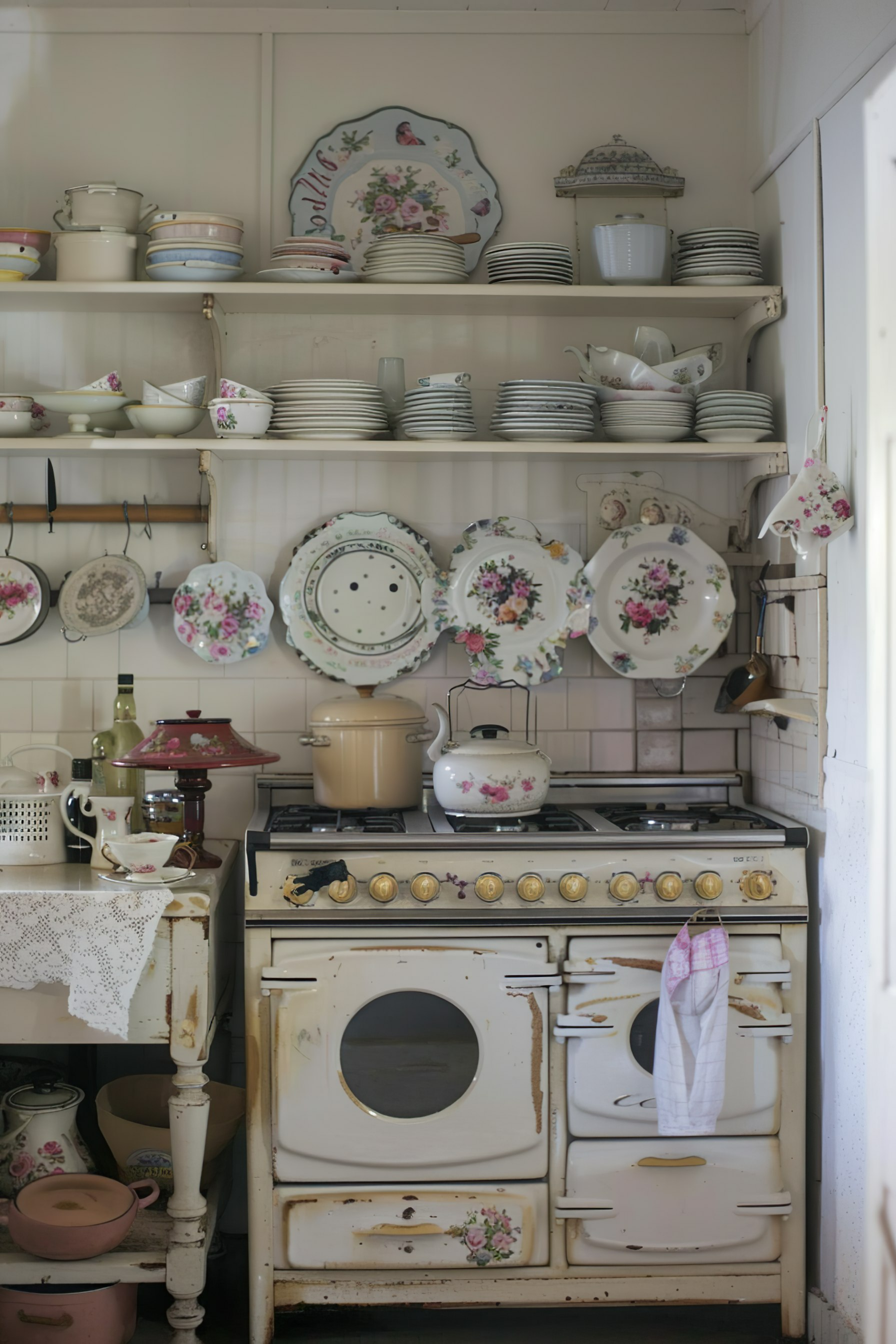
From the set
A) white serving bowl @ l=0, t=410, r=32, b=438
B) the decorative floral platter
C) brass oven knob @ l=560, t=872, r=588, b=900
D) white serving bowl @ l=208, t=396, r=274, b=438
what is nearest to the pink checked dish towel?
brass oven knob @ l=560, t=872, r=588, b=900

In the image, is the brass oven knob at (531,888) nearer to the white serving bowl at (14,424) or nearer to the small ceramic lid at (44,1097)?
the small ceramic lid at (44,1097)

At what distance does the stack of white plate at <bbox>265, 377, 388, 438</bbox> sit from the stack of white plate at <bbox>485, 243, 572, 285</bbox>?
0.37 metres

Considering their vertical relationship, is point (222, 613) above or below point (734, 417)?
below

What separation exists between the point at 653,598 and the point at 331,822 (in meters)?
0.89

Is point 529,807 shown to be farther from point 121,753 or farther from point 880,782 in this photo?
point 121,753

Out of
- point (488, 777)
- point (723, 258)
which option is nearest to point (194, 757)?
point (488, 777)

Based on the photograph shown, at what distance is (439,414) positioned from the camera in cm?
256

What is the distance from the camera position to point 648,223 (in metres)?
2.71

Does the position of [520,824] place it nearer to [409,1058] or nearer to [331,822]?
[331,822]

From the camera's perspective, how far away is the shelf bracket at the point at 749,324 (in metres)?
Answer: 2.58

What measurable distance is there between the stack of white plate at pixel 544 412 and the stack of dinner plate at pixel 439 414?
0.08 meters

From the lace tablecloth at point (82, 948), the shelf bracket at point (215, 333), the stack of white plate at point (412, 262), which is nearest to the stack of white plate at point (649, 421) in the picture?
the stack of white plate at point (412, 262)

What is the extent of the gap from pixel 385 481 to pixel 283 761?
0.68 m

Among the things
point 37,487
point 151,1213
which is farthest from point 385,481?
point 151,1213
